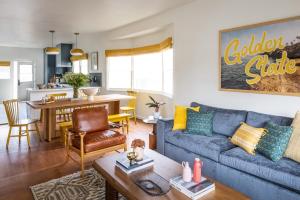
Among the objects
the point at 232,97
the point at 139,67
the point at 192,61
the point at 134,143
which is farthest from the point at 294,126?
the point at 139,67

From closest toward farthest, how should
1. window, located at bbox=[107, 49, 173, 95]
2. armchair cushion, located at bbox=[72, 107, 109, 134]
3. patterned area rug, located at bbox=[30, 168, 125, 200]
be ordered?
patterned area rug, located at bbox=[30, 168, 125, 200] < armchair cushion, located at bbox=[72, 107, 109, 134] < window, located at bbox=[107, 49, 173, 95]

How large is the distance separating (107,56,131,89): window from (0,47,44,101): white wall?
17.2 feet

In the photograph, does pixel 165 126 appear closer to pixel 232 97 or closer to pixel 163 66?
pixel 232 97

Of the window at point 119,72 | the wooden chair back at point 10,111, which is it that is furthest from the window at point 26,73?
the wooden chair back at point 10,111

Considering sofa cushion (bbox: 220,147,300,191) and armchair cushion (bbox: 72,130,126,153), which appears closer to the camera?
sofa cushion (bbox: 220,147,300,191)

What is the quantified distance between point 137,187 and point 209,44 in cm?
275

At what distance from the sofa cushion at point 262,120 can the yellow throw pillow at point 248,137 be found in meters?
0.19

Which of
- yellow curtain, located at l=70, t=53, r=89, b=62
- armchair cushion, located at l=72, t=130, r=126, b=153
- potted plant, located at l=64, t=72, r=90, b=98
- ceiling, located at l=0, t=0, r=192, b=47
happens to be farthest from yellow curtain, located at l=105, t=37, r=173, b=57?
armchair cushion, located at l=72, t=130, r=126, b=153

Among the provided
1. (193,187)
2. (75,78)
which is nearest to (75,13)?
(75,78)

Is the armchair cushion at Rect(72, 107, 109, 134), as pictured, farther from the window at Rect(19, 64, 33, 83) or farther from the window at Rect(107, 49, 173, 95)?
the window at Rect(19, 64, 33, 83)

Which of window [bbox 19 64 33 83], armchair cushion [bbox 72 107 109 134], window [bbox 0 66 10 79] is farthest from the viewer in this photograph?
window [bbox 19 64 33 83]

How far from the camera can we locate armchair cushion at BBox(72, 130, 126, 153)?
3.04m

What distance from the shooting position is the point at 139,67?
650 centimetres

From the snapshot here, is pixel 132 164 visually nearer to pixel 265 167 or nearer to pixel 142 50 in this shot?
pixel 265 167
